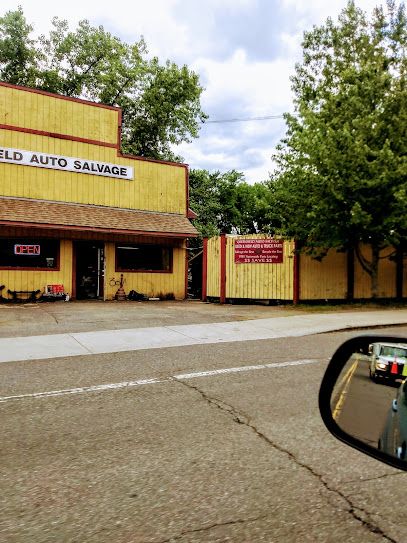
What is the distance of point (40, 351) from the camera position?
25.0 feet

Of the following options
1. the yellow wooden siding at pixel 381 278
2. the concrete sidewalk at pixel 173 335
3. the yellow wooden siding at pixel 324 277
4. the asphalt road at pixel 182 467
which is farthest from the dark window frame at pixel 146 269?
the asphalt road at pixel 182 467

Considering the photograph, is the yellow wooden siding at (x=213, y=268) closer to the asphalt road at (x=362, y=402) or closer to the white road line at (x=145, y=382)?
the white road line at (x=145, y=382)

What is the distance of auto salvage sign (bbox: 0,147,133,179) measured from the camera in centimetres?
1759

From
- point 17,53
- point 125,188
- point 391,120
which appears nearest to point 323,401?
point 391,120

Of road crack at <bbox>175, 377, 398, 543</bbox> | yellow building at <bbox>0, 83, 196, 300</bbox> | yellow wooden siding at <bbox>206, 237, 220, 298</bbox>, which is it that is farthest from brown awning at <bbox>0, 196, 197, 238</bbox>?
road crack at <bbox>175, 377, 398, 543</bbox>

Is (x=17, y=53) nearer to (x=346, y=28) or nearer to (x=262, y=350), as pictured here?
(x=346, y=28)

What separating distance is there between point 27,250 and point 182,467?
52.2 ft

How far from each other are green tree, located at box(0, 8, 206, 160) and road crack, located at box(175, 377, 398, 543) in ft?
101

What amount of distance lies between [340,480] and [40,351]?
5908 mm

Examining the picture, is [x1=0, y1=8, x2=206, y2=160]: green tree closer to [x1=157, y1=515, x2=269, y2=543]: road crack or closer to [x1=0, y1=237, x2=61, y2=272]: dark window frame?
[x1=0, y1=237, x2=61, y2=272]: dark window frame

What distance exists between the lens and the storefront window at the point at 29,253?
17.1 m

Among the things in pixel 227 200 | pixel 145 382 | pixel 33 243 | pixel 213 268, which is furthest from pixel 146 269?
pixel 227 200

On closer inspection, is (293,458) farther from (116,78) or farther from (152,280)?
(116,78)

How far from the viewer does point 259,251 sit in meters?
17.2
